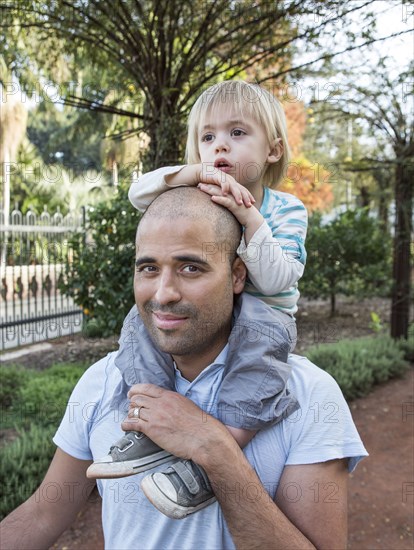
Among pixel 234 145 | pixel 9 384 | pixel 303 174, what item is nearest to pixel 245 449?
pixel 234 145

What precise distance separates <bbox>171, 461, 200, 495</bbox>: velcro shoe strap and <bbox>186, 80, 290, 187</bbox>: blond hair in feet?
4.28

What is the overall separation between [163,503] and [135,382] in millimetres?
411

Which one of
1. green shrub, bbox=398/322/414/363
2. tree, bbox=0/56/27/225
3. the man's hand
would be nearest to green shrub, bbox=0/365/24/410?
the man's hand

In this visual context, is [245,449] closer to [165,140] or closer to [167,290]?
[167,290]

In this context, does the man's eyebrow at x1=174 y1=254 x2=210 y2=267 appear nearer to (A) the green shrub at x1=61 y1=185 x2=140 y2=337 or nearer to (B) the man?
(B) the man

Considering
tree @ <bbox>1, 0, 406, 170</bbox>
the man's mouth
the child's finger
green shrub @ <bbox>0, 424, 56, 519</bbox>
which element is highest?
tree @ <bbox>1, 0, 406, 170</bbox>

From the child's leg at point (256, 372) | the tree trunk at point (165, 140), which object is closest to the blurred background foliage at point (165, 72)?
the tree trunk at point (165, 140)

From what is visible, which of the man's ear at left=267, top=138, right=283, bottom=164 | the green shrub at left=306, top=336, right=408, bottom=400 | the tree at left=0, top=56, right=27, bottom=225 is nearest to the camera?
the man's ear at left=267, top=138, right=283, bottom=164

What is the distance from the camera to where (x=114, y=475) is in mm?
1389

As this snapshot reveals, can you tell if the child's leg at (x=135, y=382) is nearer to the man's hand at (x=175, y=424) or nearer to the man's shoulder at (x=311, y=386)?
the man's hand at (x=175, y=424)

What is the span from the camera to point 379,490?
450 centimetres

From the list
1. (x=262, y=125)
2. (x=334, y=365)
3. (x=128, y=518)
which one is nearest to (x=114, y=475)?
(x=128, y=518)

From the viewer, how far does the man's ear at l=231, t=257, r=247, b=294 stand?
66.4 inches

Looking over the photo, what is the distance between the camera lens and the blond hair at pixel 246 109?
2070 millimetres
